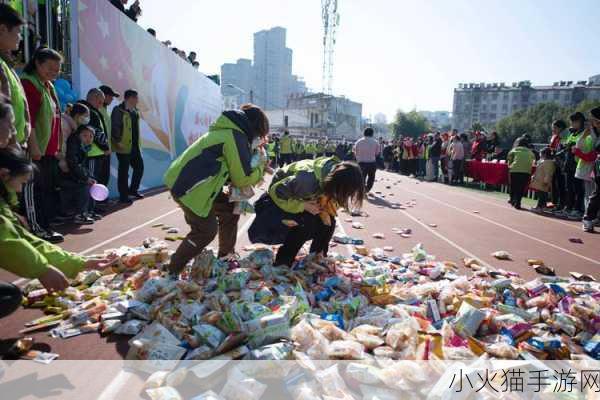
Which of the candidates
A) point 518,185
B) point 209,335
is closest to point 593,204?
point 518,185

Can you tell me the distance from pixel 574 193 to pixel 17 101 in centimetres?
1089

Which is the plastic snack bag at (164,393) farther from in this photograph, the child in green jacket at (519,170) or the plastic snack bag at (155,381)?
the child in green jacket at (519,170)

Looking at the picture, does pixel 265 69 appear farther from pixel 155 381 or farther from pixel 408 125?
pixel 155 381

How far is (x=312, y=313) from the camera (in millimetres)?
3006

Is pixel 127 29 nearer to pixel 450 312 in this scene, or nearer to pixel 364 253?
pixel 364 253

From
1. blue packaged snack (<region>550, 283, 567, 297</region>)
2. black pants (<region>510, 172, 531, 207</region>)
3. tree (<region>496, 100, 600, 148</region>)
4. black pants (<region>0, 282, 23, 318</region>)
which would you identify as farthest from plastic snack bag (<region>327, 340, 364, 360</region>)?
tree (<region>496, 100, 600, 148</region>)

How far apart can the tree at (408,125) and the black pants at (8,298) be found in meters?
81.9

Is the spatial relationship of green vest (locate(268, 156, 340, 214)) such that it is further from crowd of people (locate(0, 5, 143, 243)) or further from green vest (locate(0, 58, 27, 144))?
green vest (locate(0, 58, 27, 144))

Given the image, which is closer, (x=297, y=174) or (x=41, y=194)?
(x=297, y=174)

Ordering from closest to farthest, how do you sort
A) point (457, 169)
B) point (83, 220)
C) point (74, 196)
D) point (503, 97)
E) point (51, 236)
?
point (51, 236), point (74, 196), point (83, 220), point (457, 169), point (503, 97)

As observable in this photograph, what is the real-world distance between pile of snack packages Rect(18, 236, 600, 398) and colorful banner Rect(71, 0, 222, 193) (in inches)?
192

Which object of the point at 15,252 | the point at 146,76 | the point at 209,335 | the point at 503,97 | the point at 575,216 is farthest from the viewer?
the point at 503,97

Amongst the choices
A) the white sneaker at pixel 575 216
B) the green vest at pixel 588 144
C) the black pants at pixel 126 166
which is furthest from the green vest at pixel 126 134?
the white sneaker at pixel 575 216

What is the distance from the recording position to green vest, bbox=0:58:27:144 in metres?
3.79
